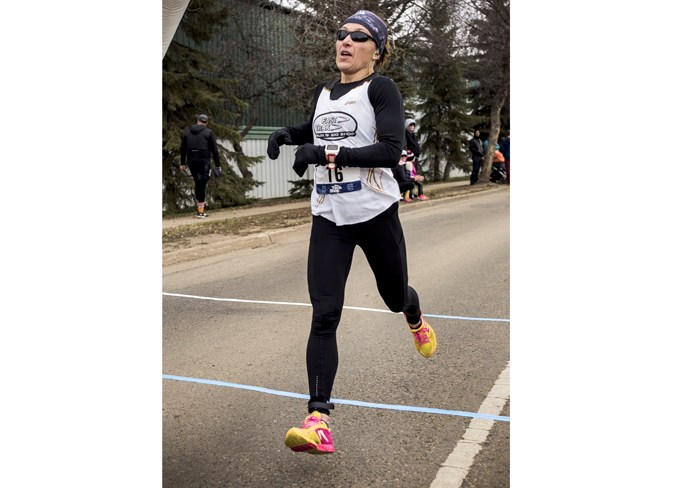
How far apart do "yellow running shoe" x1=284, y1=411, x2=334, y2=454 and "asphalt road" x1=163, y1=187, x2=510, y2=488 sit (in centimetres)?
16

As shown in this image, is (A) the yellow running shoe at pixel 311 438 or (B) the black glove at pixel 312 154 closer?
(A) the yellow running shoe at pixel 311 438

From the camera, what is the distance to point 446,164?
37.6m

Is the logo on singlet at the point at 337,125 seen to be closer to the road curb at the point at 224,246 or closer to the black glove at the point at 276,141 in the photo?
the black glove at the point at 276,141

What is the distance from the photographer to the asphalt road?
403cm

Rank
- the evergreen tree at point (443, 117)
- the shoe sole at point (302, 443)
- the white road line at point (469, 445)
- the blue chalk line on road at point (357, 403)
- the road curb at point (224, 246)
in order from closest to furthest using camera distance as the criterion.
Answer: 1. the shoe sole at point (302, 443)
2. the white road line at point (469, 445)
3. the blue chalk line on road at point (357, 403)
4. the road curb at point (224, 246)
5. the evergreen tree at point (443, 117)

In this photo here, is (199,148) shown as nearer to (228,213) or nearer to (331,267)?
(228,213)

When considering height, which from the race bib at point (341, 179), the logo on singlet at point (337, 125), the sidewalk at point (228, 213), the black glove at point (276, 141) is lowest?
the sidewalk at point (228, 213)

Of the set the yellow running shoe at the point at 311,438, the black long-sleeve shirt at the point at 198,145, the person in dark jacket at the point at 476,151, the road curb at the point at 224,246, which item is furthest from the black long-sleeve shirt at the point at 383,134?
the person in dark jacket at the point at 476,151

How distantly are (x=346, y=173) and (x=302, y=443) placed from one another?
1251 millimetres

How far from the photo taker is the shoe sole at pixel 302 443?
374cm

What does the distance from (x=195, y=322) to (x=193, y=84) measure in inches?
480
